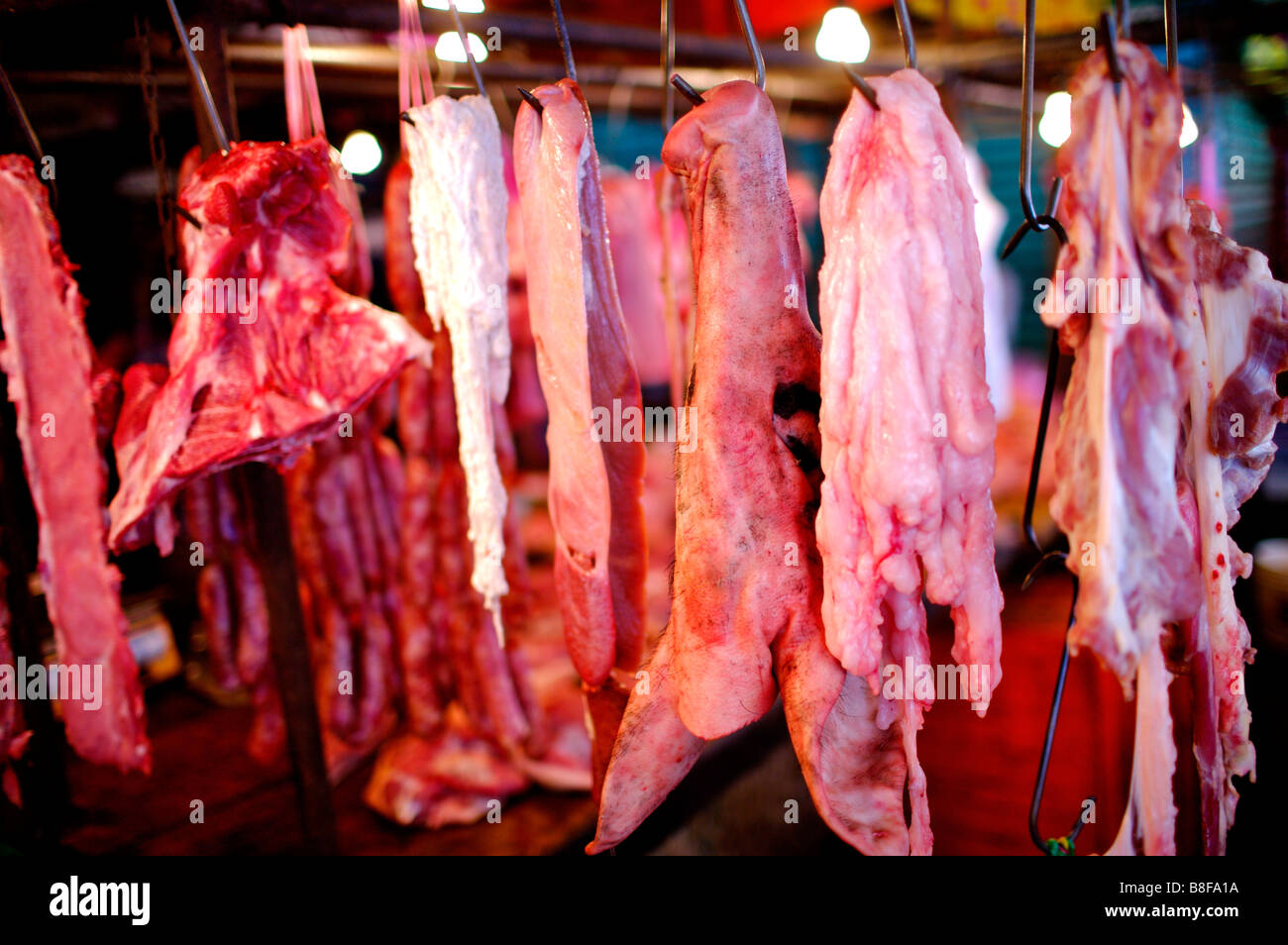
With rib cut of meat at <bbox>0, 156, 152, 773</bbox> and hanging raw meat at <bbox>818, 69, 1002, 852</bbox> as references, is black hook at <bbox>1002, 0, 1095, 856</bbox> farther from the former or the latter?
rib cut of meat at <bbox>0, 156, 152, 773</bbox>

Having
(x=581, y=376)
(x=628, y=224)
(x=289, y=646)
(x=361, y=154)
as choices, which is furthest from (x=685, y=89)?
(x=628, y=224)

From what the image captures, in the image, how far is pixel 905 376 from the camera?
61.8 inches

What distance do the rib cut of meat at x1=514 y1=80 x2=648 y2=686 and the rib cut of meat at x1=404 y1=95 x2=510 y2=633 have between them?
13 centimetres

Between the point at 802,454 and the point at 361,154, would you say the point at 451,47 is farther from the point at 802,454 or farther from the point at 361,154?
the point at 802,454

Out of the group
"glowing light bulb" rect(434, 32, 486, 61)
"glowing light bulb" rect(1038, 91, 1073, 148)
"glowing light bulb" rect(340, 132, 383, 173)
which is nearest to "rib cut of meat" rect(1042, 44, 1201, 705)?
"glowing light bulb" rect(434, 32, 486, 61)

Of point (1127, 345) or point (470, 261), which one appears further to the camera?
point (470, 261)

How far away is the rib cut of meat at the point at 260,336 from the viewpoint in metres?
2.23

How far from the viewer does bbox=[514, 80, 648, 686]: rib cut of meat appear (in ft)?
6.37

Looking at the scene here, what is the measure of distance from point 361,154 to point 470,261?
3056 millimetres

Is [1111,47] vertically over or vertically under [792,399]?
over

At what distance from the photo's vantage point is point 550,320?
2010 millimetres

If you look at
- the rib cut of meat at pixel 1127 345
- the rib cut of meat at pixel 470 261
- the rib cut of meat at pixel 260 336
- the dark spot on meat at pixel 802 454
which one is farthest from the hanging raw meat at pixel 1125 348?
the rib cut of meat at pixel 260 336

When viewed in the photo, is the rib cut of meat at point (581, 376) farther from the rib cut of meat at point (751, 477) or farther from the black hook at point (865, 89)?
the black hook at point (865, 89)
